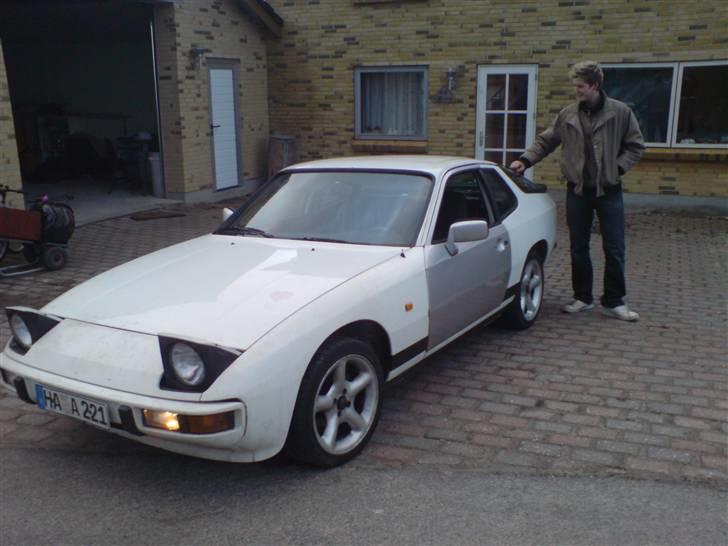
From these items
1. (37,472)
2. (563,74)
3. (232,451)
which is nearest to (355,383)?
(232,451)

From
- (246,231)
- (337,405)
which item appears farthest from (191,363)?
(246,231)

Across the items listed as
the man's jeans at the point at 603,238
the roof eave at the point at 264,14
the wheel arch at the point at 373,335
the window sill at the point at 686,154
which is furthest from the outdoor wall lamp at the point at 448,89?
the wheel arch at the point at 373,335

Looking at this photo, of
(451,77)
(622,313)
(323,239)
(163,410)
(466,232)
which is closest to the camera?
(163,410)

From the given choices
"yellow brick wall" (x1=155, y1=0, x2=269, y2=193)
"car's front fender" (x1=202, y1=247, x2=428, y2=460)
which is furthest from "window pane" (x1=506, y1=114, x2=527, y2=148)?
"car's front fender" (x1=202, y1=247, x2=428, y2=460)

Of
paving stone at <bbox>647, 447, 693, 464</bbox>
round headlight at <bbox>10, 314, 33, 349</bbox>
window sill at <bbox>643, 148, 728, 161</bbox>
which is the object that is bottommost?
paving stone at <bbox>647, 447, 693, 464</bbox>

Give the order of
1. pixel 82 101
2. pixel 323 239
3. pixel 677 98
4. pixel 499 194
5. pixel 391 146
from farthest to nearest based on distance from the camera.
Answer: pixel 82 101, pixel 391 146, pixel 677 98, pixel 499 194, pixel 323 239

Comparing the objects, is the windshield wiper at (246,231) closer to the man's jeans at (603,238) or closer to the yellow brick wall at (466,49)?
the man's jeans at (603,238)

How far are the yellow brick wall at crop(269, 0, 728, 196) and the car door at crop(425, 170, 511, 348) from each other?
8.26 meters

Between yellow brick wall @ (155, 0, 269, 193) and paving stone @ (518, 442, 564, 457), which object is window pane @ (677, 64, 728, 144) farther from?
paving stone @ (518, 442, 564, 457)

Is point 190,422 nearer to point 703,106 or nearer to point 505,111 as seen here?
point 505,111

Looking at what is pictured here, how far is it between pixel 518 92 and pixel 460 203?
881 centimetres

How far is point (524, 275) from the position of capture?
5.77 metres

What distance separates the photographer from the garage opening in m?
14.1

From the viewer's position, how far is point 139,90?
1562 cm
